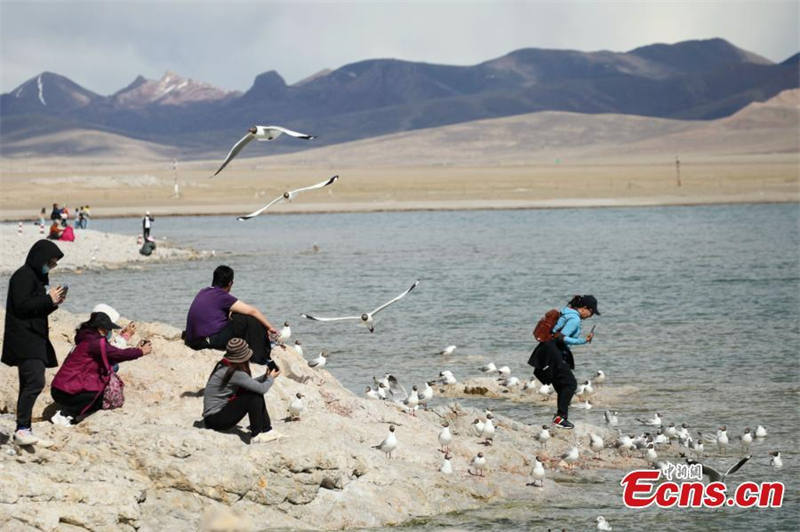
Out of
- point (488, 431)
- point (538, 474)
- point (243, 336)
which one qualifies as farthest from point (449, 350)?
point (243, 336)

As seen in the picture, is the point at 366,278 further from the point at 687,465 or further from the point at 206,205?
the point at 206,205

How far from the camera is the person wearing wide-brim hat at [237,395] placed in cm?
999

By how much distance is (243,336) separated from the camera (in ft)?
36.6

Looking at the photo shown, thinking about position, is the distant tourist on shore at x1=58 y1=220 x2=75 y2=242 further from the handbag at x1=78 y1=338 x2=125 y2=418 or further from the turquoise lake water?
the handbag at x1=78 y1=338 x2=125 y2=418

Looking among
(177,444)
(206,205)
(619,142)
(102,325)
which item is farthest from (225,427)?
(619,142)

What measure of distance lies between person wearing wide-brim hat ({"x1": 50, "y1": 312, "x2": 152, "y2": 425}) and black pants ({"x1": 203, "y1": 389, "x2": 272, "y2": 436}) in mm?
862

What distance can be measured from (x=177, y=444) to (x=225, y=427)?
554 millimetres

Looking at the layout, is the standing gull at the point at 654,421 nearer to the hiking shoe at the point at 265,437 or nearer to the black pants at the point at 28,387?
the hiking shoe at the point at 265,437

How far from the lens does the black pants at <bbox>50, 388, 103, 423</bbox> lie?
33.6ft

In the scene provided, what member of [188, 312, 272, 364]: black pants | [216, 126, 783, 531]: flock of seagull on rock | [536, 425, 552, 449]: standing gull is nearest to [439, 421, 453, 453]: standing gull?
[216, 126, 783, 531]: flock of seagull on rock

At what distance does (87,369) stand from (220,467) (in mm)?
1602

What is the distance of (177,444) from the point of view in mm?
9773

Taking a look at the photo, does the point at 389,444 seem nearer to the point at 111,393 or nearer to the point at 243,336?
the point at 243,336

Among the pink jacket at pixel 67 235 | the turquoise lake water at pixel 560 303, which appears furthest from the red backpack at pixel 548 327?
the pink jacket at pixel 67 235
